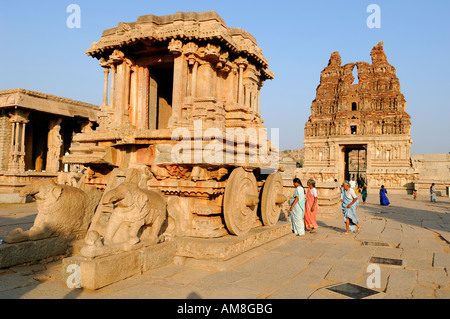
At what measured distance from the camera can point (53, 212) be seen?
4.84 m

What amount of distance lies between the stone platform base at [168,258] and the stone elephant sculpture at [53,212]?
4.40 ft

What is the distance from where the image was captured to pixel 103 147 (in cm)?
599

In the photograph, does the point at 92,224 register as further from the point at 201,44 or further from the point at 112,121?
the point at 201,44

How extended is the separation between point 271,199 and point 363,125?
106 feet

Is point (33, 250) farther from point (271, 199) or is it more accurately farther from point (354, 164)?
point (354, 164)

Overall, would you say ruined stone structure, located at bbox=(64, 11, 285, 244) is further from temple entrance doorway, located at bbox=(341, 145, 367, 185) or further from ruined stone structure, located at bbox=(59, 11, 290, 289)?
temple entrance doorway, located at bbox=(341, 145, 367, 185)

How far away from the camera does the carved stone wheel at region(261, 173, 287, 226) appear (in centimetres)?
665

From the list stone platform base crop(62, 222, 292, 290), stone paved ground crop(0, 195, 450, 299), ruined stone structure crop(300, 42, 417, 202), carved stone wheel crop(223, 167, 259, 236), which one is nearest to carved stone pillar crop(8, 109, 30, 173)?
stone paved ground crop(0, 195, 450, 299)

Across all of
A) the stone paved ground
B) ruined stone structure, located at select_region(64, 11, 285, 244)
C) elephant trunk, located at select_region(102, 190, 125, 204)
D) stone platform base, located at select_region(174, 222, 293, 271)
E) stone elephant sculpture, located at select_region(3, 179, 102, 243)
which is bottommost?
the stone paved ground

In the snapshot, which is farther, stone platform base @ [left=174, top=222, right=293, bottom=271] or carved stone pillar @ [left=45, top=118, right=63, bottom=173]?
carved stone pillar @ [left=45, top=118, right=63, bottom=173]

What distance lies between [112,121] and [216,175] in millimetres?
2876

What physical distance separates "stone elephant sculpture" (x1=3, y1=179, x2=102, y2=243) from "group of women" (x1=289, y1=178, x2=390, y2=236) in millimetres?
4594

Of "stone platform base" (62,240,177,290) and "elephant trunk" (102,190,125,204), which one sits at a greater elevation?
"elephant trunk" (102,190,125,204)
